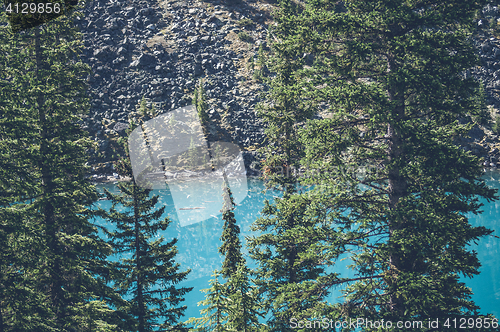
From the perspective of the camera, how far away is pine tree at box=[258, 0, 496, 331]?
797cm

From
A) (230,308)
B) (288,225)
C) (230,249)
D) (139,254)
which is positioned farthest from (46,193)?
(288,225)

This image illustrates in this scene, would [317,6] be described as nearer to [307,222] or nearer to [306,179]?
[306,179]

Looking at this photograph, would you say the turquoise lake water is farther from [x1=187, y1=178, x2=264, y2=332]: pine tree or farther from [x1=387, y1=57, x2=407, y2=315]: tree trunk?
[x1=387, y1=57, x2=407, y2=315]: tree trunk

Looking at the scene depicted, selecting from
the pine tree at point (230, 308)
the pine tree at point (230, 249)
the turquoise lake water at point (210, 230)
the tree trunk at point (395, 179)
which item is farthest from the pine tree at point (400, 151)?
the turquoise lake water at point (210, 230)

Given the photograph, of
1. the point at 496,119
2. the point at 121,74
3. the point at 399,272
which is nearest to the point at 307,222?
the point at 399,272

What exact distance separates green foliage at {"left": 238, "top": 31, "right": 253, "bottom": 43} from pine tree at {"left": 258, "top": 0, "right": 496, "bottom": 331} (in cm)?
7103

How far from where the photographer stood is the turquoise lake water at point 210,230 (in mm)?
27875

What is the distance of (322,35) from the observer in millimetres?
9477

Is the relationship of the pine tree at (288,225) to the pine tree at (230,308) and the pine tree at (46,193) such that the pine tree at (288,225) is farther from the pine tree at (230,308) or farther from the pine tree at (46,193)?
the pine tree at (46,193)

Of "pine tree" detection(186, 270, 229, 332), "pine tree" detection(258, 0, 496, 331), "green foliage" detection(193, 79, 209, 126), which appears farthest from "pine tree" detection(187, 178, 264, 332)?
"green foliage" detection(193, 79, 209, 126)

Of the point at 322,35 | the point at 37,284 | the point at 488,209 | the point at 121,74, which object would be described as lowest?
the point at 37,284

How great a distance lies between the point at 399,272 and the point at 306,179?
3.14 meters

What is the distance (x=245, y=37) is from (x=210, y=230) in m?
50.6

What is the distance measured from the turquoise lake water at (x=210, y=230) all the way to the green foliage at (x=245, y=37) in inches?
1364
